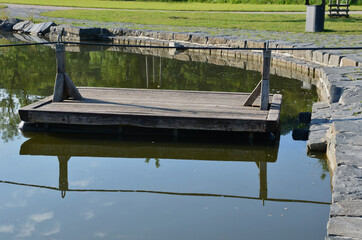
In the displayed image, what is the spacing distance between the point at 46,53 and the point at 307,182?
46.1 ft

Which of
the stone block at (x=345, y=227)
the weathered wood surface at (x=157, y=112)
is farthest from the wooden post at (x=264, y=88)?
→ the stone block at (x=345, y=227)

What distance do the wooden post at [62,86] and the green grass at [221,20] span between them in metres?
11.8

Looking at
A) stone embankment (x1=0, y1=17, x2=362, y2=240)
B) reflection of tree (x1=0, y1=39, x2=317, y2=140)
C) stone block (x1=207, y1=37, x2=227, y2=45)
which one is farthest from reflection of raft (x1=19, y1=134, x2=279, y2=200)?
stone block (x1=207, y1=37, x2=227, y2=45)

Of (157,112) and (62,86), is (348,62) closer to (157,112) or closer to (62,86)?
(157,112)

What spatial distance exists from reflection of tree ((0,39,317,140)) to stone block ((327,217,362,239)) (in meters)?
4.47

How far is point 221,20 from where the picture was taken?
24750 mm

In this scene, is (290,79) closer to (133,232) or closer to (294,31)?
(294,31)

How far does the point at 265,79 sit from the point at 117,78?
22.7ft

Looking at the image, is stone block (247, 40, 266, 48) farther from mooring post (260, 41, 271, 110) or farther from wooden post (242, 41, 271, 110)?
mooring post (260, 41, 271, 110)

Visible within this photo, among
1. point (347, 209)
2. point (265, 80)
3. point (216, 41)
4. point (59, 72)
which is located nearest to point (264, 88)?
point (265, 80)

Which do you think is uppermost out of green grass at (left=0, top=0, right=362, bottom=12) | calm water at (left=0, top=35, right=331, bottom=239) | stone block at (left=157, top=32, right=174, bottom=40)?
green grass at (left=0, top=0, right=362, bottom=12)

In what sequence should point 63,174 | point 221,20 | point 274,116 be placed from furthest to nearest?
point 221,20 → point 274,116 → point 63,174

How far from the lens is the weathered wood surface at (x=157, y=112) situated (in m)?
8.45

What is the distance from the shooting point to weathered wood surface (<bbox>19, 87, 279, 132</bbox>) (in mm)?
8445
